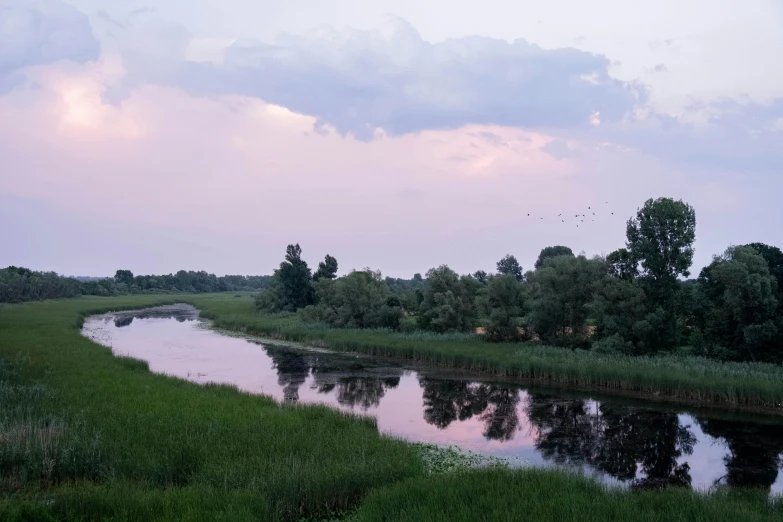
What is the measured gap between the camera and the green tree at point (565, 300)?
113 ft

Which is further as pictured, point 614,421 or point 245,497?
point 614,421

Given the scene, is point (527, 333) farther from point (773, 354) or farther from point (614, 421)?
point (614, 421)

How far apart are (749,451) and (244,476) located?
1442 centimetres

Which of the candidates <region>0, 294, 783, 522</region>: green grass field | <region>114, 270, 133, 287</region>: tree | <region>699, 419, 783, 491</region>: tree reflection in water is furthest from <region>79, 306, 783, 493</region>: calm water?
<region>114, 270, 133, 287</region>: tree

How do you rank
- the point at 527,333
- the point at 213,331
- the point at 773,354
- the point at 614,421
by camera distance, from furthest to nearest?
the point at 213,331 < the point at 527,333 < the point at 773,354 < the point at 614,421

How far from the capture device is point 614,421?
66.1ft

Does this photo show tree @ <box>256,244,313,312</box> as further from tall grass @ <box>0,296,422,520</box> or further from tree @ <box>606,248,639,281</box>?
tall grass @ <box>0,296,422,520</box>

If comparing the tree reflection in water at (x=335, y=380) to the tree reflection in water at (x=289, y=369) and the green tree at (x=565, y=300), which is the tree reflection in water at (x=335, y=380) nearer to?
the tree reflection in water at (x=289, y=369)

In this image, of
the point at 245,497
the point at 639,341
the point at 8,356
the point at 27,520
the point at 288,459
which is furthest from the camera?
the point at 639,341

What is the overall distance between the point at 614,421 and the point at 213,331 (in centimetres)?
4025

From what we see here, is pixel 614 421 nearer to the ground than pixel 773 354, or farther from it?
nearer to the ground

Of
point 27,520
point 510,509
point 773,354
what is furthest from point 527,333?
point 27,520

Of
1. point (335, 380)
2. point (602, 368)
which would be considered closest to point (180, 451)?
point (335, 380)

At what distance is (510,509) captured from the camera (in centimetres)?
866
